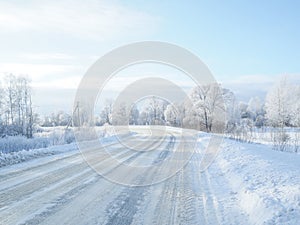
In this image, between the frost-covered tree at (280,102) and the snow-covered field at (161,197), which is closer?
the snow-covered field at (161,197)

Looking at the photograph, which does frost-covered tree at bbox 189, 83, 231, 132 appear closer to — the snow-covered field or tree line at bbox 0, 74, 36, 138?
tree line at bbox 0, 74, 36, 138

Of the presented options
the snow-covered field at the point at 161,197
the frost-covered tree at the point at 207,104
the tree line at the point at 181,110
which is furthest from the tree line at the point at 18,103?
the snow-covered field at the point at 161,197

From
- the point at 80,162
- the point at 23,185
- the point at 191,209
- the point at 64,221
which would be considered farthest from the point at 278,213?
the point at 80,162

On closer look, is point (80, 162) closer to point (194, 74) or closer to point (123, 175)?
point (123, 175)

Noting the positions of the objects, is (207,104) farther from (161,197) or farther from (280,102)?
(161,197)

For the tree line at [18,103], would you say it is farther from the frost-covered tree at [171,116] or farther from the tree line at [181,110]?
the frost-covered tree at [171,116]

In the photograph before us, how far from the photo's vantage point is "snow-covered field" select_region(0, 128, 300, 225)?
19.0 ft

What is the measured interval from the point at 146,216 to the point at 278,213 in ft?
7.84

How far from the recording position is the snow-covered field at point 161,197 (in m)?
5.80

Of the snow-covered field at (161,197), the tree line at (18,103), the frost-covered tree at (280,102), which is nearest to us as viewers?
the snow-covered field at (161,197)

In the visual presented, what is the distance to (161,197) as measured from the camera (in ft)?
24.7

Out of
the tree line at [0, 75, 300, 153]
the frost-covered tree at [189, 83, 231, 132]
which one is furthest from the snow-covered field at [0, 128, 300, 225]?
the frost-covered tree at [189, 83, 231, 132]

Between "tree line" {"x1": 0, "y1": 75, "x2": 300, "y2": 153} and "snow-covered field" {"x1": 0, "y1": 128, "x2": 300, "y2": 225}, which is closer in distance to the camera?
"snow-covered field" {"x1": 0, "y1": 128, "x2": 300, "y2": 225}

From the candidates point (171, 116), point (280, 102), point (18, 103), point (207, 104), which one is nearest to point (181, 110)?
point (171, 116)
